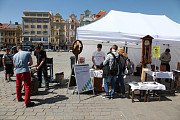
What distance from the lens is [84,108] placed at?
6367mm

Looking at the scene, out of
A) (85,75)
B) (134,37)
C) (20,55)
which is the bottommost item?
(85,75)

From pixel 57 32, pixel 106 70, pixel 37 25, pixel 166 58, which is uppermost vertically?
pixel 37 25

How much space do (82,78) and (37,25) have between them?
299 ft

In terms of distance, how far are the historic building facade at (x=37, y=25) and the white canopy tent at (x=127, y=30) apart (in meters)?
85.9

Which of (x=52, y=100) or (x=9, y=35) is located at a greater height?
(x=9, y=35)

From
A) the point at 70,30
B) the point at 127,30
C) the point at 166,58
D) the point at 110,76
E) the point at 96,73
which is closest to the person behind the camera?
the point at 110,76

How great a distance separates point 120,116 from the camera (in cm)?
575

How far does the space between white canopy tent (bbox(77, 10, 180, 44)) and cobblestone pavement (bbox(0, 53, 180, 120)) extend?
211 centimetres

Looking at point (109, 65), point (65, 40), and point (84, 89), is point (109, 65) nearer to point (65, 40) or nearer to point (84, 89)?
point (84, 89)

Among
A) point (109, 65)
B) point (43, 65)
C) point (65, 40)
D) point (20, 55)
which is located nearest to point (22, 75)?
point (20, 55)

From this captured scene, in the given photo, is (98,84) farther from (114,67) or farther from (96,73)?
(114,67)

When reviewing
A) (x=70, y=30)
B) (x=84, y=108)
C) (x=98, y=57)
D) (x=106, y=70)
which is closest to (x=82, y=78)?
(x=106, y=70)

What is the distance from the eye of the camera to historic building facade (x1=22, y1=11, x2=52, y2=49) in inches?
3711

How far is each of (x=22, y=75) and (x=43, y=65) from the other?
6.86 ft
